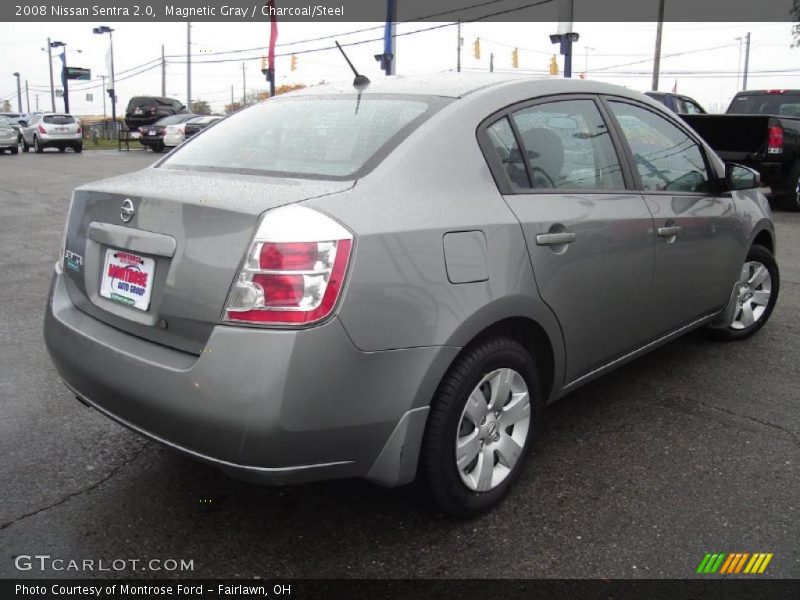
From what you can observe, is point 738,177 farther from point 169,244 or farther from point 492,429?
point 169,244

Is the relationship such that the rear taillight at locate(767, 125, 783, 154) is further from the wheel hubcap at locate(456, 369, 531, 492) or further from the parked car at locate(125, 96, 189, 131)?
the parked car at locate(125, 96, 189, 131)

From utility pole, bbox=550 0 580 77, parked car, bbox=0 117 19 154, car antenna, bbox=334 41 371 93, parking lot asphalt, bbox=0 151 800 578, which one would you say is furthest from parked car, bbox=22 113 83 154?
car antenna, bbox=334 41 371 93

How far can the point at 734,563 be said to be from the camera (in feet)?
8.07

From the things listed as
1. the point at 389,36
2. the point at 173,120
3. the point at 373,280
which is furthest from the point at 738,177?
the point at 173,120

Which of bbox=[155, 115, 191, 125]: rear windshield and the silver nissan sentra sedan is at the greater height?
bbox=[155, 115, 191, 125]: rear windshield

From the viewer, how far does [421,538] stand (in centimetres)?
260

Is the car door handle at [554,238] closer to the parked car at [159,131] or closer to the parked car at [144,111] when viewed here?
the parked car at [159,131]

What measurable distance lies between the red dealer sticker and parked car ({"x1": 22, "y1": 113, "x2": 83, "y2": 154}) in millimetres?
28132

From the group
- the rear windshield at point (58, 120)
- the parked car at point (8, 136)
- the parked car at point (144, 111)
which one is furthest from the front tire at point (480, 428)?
the parked car at point (144, 111)

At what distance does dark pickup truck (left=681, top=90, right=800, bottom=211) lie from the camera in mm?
9688

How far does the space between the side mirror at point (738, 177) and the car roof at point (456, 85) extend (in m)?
1.14

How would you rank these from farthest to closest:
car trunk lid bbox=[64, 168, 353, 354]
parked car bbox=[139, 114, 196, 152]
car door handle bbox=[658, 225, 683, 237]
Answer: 1. parked car bbox=[139, 114, 196, 152]
2. car door handle bbox=[658, 225, 683, 237]
3. car trunk lid bbox=[64, 168, 353, 354]

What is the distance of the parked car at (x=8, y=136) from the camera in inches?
1038

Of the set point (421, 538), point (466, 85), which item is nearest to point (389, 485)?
point (421, 538)
